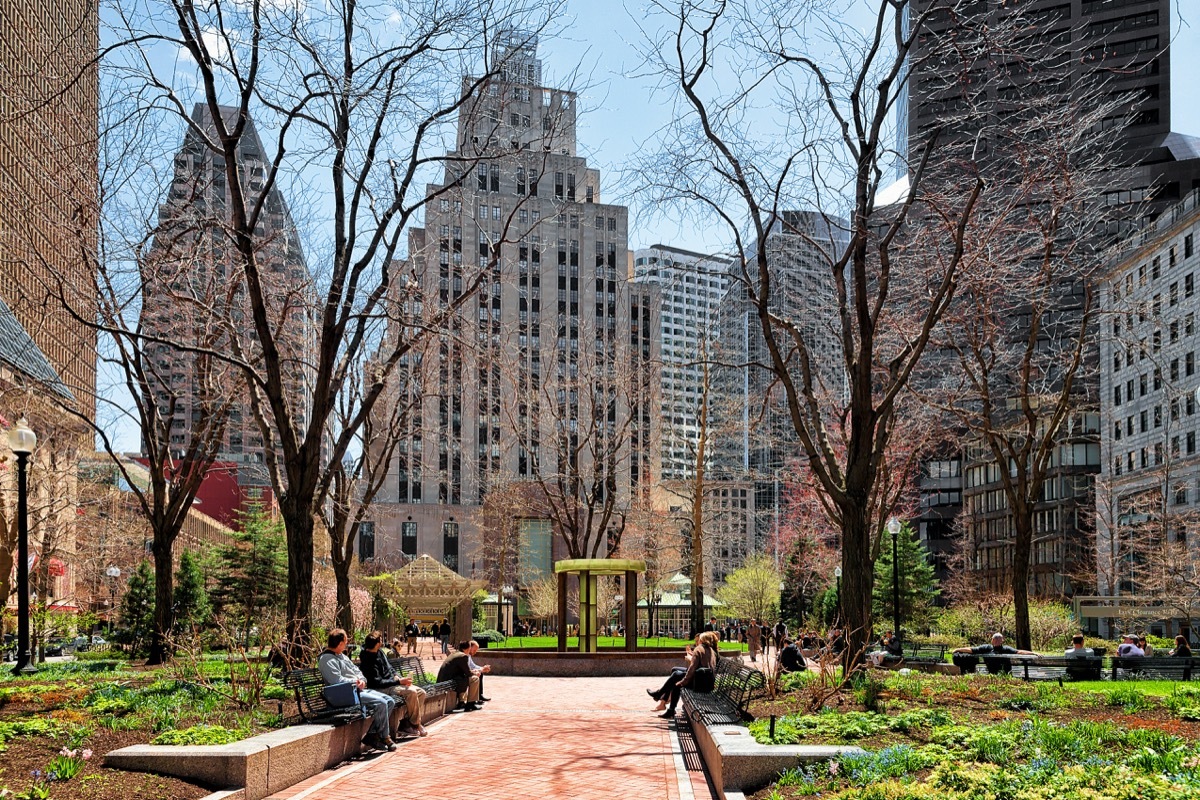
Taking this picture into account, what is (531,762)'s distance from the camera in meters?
12.9

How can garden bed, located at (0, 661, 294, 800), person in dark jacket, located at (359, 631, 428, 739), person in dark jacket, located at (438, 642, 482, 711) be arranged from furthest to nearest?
person in dark jacket, located at (438, 642, 482, 711), person in dark jacket, located at (359, 631, 428, 739), garden bed, located at (0, 661, 294, 800)

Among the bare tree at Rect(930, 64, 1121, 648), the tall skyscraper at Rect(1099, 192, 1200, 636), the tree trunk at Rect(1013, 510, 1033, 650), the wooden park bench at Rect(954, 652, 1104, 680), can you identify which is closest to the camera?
the bare tree at Rect(930, 64, 1121, 648)

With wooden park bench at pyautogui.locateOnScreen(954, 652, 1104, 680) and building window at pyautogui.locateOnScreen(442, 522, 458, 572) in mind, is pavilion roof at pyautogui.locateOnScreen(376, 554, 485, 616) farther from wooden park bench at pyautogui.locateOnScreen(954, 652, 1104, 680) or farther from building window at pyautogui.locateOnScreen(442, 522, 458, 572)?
building window at pyautogui.locateOnScreen(442, 522, 458, 572)

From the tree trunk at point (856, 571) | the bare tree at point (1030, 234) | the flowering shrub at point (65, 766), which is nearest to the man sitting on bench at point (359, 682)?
the flowering shrub at point (65, 766)

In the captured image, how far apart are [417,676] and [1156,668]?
14.1 meters

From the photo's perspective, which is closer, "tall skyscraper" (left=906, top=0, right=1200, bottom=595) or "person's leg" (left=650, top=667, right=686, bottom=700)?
"person's leg" (left=650, top=667, right=686, bottom=700)

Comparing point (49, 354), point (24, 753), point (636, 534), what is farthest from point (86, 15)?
point (49, 354)

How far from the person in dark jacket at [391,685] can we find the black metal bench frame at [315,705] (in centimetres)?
143

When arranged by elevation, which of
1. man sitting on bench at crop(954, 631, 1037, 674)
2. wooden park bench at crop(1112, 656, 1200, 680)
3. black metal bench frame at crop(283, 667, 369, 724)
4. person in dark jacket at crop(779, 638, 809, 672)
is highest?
black metal bench frame at crop(283, 667, 369, 724)

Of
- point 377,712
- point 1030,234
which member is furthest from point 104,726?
point 1030,234

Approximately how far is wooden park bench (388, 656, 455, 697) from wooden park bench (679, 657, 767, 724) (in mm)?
3672

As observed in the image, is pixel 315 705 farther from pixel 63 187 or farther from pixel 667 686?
pixel 63 187

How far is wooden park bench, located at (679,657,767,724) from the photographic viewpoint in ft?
44.8

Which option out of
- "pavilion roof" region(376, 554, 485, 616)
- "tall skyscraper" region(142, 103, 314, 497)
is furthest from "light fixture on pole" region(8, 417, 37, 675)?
"pavilion roof" region(376, 554, 485, 616)
